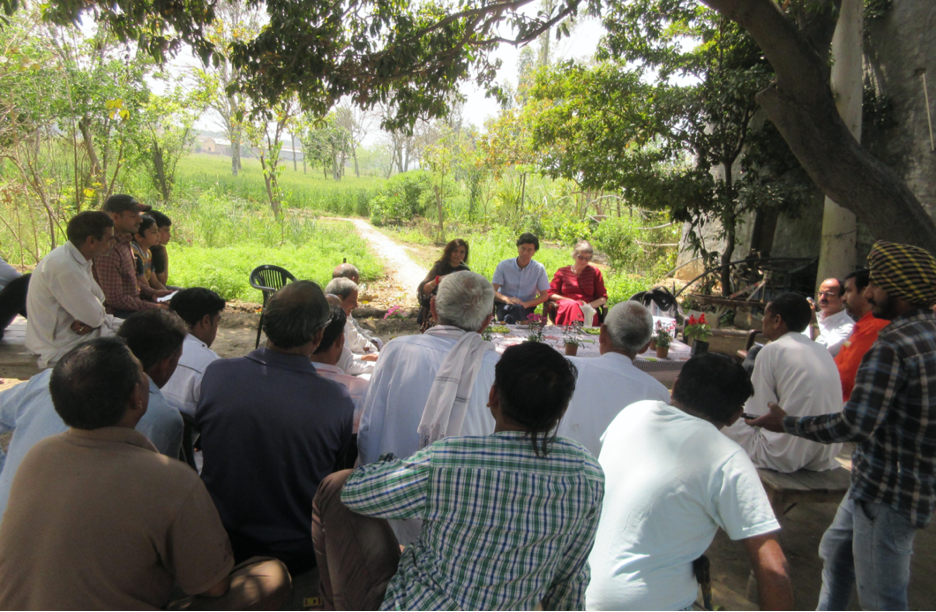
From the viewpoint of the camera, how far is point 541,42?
2577cm

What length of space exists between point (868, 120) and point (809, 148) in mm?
2803

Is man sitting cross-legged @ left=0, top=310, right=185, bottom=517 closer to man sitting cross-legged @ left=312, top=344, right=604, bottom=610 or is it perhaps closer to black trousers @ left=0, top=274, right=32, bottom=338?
man sitting cross-legged @ left=312, top=344, right=604, bottom=610

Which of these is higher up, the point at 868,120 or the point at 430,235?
the point at 868,120

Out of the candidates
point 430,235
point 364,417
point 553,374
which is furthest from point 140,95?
point 553,374

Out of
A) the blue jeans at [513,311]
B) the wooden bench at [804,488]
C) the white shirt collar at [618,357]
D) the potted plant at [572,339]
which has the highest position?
the white shirt collar at [618,357]

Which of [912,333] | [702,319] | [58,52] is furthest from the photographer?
[58,52]

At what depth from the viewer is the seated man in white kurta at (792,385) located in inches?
99.6

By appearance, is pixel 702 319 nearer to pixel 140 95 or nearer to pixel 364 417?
pixel 364 417

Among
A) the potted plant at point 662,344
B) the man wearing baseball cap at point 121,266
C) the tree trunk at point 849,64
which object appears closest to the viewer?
the potted plant at point 662,344

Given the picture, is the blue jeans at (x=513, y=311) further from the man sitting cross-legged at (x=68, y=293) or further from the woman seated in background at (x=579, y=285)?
the man sitting cross-legged at (x=68, y=293)

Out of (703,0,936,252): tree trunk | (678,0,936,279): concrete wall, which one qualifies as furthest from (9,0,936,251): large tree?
(678,0,936,279): concrete wall

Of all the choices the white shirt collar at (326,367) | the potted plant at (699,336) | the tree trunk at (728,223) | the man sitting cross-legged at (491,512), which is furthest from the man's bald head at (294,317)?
the tree trunk at (728,223)

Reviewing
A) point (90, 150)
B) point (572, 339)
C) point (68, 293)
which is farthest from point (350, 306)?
point (90, 150)

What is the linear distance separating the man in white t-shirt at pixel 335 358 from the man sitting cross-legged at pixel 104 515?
108 cm
